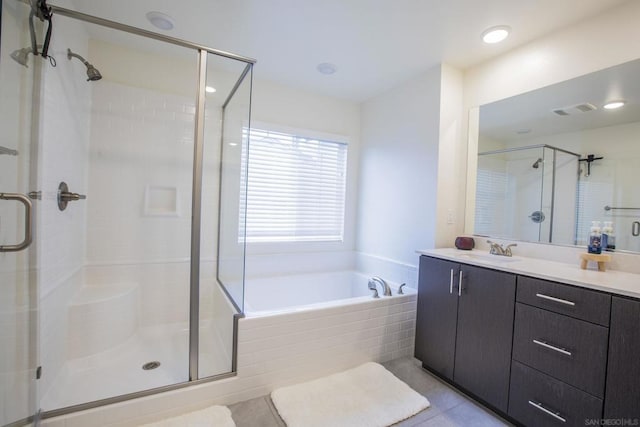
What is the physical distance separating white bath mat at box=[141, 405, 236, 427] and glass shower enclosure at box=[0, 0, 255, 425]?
0.17 meters

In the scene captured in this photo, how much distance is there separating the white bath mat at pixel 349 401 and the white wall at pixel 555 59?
1.45 meters

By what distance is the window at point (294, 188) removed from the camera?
2879 mm

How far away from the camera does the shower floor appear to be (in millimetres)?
1630

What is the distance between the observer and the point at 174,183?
2.52m

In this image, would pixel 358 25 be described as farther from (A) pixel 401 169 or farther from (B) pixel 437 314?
(B) pixel 437 314

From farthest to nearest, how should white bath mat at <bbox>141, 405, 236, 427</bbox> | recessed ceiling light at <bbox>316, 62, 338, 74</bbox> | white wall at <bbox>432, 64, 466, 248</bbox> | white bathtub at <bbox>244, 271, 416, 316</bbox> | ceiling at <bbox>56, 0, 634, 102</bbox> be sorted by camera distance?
white bathtub at <bbox>244, 271, 416, 316</bbox>, recessed ceiling light at <bbox>316, 62, 338, 74</bbox>, white wall at <bbox>432, 64, 466, 248</bbox>, ceiling at <bbox>56, 0, 634, 102</bbox>, white bath mat at <bbox>141, 405, 236, 427</bbox>

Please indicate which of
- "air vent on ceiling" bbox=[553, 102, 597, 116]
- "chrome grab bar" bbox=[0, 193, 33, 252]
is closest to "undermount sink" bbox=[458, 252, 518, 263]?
"air vent on ceiling" bbox=[553, 102, 597, 116]

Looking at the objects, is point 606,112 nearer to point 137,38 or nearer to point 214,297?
point 214,297

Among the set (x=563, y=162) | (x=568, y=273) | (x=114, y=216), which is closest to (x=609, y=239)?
(x=568, y=273)

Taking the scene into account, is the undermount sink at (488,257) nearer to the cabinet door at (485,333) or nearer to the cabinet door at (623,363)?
the cabinet door at (485,333)

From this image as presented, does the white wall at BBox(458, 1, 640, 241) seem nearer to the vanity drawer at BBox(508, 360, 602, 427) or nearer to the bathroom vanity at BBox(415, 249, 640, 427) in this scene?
the bathroom vanity at BBox(415, 249, 640, 427)

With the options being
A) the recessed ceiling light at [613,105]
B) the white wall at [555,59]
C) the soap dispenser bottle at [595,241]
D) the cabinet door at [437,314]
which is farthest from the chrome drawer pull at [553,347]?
the recessed ceiling light at [613,105]

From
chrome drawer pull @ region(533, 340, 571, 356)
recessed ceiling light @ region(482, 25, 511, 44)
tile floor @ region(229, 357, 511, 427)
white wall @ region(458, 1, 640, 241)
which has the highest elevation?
recessed ceiling light @ region(482, 25, 511, 44)

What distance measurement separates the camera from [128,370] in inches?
76.1
